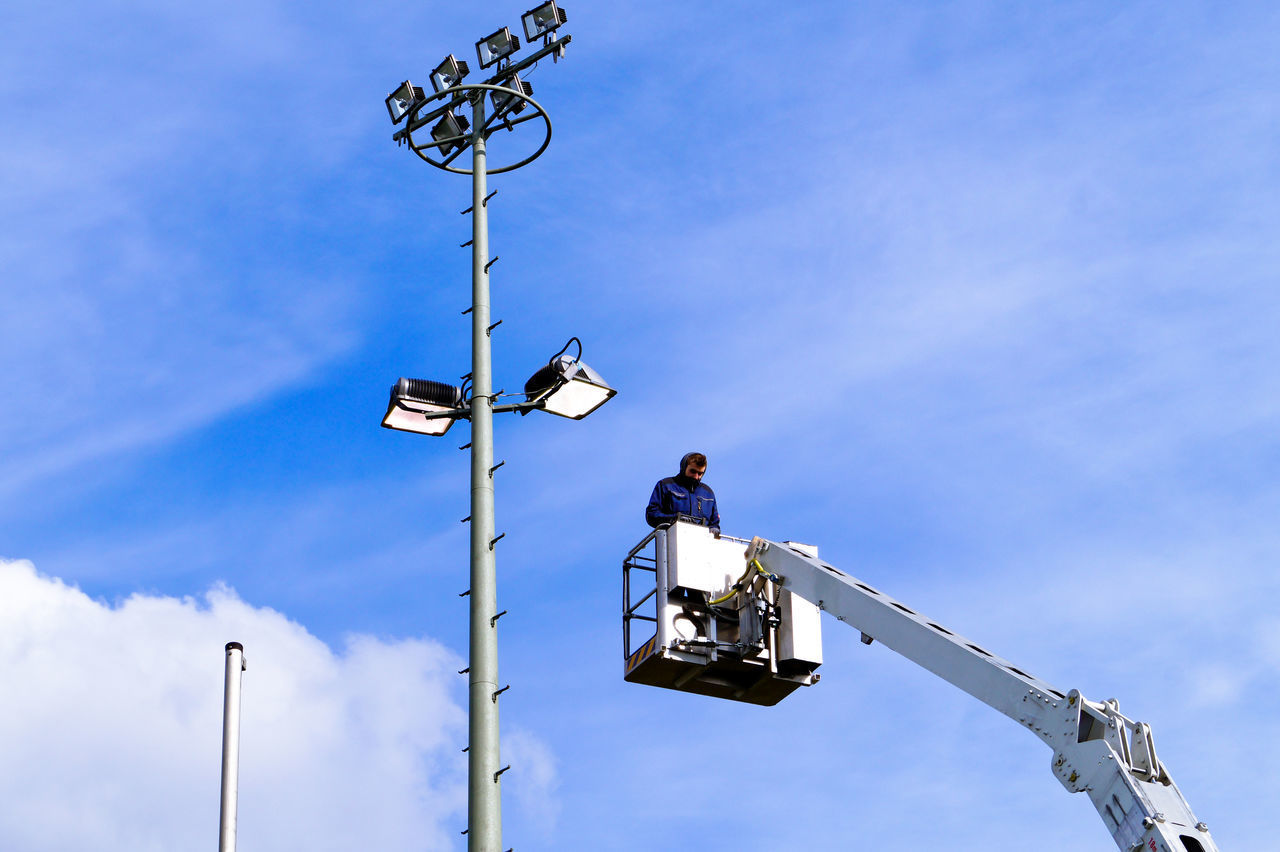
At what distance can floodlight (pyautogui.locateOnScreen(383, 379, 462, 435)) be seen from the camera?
12719 millimetres

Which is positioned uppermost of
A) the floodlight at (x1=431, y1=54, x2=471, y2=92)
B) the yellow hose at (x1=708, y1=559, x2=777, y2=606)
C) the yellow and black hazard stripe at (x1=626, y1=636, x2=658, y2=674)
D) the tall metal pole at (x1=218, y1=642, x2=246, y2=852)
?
the floodlight at (x1=431, y1=54, x2=471, y2=92)

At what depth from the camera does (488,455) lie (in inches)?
496

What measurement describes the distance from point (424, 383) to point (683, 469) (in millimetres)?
4917

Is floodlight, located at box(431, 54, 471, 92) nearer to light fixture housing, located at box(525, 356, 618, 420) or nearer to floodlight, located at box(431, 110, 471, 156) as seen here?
floodlight, located at box(431, 110, 471, 156)

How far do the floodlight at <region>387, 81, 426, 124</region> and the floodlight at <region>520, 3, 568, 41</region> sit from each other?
1.25m

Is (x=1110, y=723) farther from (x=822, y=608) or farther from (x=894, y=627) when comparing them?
(x=822, y=608)

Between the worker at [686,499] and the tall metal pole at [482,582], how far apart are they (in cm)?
410

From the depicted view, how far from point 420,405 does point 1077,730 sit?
18.1 ft

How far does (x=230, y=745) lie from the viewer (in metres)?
11.5

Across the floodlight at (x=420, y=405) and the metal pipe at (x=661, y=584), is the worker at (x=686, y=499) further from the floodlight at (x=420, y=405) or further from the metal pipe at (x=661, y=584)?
the floodlight at (x=420, y=405)

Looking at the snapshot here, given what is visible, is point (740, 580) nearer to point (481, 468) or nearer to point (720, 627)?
point (720, 627)

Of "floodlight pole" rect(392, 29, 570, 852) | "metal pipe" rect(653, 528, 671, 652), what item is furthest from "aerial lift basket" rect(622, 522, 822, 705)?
"floodlight pole" rect(392, 29, 570, 852)

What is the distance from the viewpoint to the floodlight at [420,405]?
501 inches

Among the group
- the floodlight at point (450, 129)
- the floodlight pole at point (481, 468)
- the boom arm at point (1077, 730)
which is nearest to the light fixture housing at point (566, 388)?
the floodlight pole at point (481, 468)
